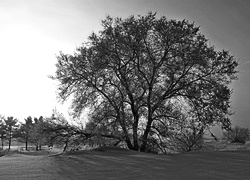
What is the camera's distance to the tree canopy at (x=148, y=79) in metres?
12.6

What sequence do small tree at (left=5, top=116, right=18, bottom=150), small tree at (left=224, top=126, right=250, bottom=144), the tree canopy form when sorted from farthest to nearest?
small tree at (left=5, top=116, right=18, bottom=150)
small tree at (left=224, top=126, right=250, bottom=144)
the tree canopy

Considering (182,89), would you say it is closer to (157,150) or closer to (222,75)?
(222,75)

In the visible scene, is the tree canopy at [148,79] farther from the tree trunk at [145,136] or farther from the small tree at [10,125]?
the small tree at [10,125]

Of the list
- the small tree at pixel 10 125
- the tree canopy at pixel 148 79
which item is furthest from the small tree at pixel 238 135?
the small tree at pixel 10 125

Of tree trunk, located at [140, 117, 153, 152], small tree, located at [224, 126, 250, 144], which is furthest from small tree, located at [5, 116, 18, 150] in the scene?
tree trunk, located at [140, 117, 153, 152]

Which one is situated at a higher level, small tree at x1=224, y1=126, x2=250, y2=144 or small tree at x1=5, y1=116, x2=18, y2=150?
small tree at x1=5, y1=116, x2=18, y2=150

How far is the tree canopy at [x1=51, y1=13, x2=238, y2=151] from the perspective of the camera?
41.4 feet

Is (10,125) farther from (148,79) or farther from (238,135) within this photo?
(148,79)

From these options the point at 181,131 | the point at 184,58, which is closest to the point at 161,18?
the point at 184,58

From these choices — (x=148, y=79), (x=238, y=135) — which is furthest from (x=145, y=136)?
(x=238, y=135)

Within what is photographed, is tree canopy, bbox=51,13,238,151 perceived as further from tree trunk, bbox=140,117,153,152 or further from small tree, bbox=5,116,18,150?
small tree, bbox=5,116,18,150

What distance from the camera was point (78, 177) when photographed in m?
4.68

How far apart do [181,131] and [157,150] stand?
2.07m

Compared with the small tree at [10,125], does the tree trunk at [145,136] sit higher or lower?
lower
